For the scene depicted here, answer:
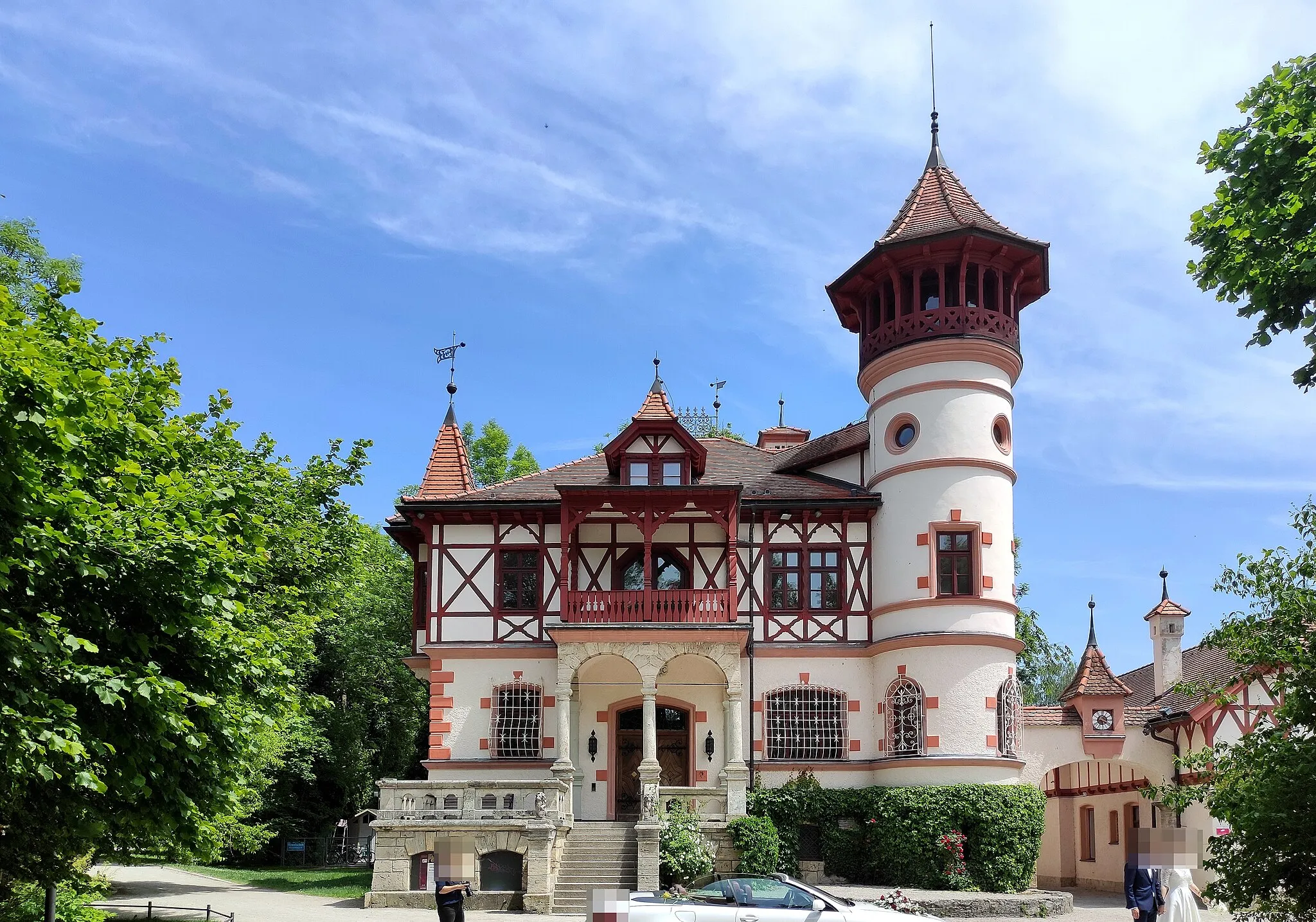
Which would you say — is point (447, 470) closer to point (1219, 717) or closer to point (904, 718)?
point (904, 718)

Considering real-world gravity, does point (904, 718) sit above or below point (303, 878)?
above

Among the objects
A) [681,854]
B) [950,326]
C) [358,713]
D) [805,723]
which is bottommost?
[681,854]

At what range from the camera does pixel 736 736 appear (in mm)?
28219

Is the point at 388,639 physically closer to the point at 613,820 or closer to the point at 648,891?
the point at 613,820

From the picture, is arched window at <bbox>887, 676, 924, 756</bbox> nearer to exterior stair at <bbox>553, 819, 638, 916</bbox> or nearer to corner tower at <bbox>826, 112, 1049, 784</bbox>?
corner tower at <bbox>826, 112, 1049, 784</bbox>

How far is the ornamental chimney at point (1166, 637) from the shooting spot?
107ft

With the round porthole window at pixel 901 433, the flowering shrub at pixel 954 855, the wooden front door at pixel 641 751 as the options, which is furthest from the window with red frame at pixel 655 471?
the flowering shrub at pixel 954 855

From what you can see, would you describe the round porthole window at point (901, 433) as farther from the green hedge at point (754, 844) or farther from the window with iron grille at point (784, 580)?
the green hedge at point (754, 844)

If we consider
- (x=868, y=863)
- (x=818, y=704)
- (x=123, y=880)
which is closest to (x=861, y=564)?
(x=818, y=704)

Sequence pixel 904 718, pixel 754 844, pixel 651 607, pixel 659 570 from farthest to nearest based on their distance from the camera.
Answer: pixel 659 570, pixel 904 718, pixel 651 607, pixel 754 844

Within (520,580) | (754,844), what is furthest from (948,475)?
(520,580)

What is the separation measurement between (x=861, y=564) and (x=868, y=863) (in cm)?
676

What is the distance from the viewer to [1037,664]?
179 ft

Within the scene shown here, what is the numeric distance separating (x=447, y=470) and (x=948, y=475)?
1210 cm
